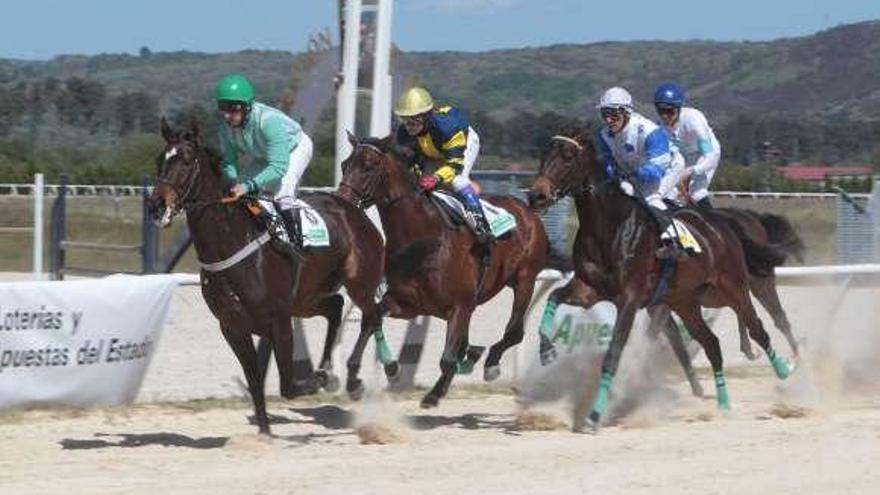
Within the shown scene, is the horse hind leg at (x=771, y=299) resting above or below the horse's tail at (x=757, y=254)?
below

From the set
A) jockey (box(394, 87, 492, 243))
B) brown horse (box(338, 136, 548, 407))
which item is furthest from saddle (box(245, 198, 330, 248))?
jockey (box(394, 87, 492, 243))

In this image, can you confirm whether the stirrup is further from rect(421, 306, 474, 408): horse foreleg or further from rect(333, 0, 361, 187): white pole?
rect(333, 0, 361, 187): white pole

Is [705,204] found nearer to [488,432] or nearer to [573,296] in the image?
[573,296]

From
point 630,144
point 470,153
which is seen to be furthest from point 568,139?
point 470,153

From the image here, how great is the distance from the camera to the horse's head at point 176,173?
32.3ft

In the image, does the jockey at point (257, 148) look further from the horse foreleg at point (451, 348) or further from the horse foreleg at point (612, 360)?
the horse foreleg at point (612, 360)

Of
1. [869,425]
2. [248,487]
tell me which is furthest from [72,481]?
[869,425]

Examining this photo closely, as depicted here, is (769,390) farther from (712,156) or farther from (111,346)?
(111,346)

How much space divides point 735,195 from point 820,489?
95.1 ft

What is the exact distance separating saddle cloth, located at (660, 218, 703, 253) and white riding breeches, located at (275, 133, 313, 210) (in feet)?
8.05

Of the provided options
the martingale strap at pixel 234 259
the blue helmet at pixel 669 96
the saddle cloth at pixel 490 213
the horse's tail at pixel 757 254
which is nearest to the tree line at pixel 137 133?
the horse's tail at pixel 757 254

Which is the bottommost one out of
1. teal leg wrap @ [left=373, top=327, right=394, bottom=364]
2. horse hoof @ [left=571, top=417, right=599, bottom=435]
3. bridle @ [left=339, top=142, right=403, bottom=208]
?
horse hoof @ [left=571, top=417, right=599, bottom=435]

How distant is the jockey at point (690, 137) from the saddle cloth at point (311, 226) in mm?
3230

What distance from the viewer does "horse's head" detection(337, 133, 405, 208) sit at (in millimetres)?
11617
